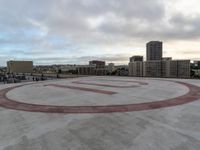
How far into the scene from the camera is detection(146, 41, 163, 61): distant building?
8312cm

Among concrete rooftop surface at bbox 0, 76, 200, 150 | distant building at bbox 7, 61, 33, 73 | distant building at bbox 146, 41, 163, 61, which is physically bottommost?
concrete rooftop surface at bbox 0, 76, 200, 150

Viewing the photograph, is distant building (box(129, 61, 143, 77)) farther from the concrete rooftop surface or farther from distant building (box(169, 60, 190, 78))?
the concrete rooftop surface

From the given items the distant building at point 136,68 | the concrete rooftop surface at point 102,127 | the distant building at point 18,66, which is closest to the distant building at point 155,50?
the distant building at point 136,68

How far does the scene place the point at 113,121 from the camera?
4875 mm

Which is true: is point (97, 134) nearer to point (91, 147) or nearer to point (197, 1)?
point (91, 147)

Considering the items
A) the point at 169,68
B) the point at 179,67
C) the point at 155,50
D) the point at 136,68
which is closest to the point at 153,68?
the point at 169,68

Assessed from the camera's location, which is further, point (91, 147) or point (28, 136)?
point (28, 136)

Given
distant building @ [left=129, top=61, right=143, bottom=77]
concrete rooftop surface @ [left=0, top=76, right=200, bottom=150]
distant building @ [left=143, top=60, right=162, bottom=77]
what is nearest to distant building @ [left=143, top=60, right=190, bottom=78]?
distant building @ [left=143, top=60, right=162, bottom=77]

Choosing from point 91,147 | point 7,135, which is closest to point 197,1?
point 91,147

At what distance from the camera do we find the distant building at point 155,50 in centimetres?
8312

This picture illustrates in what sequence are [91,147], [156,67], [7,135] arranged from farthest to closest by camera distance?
[156,67] → [7,135] → [91,147]

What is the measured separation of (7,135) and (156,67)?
5148 centimetres

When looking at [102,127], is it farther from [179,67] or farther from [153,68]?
[153,68]

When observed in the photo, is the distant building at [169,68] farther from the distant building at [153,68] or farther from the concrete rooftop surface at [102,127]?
the concrete rooftop surface at [102,127]
